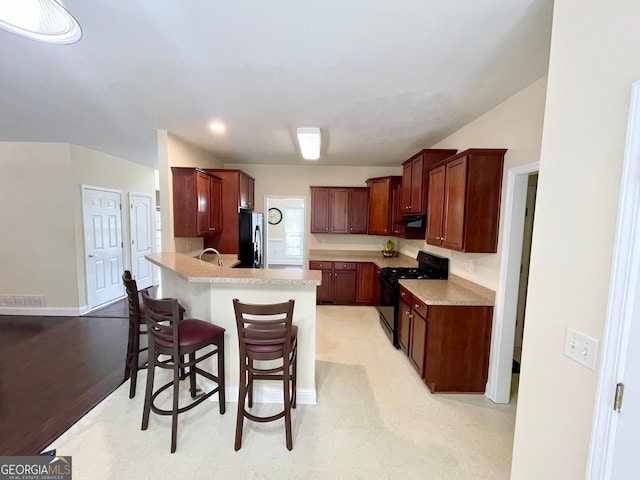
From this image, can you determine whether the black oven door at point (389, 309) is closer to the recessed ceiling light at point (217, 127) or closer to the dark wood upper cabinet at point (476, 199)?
the dark wood upper cabinet at point (476, 199)

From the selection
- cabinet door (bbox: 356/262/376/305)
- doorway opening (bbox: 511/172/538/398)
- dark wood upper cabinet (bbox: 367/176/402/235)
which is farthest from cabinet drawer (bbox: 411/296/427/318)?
dark wood upper cabinet (bbox: 367/176/402/235)

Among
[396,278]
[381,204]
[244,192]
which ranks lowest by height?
[396,278]

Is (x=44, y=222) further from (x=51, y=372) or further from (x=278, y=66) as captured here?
(x=278, y=66)

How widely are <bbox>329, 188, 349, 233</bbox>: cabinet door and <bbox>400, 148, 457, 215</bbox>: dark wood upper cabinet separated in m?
1.47

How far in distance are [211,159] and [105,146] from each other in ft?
5.09

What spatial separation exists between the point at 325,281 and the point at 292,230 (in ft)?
15.9

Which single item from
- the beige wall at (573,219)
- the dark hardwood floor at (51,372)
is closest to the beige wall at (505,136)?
the beige wall at (573,219)

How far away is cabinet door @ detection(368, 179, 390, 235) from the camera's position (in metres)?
4.77

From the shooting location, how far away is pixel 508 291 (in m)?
2.34

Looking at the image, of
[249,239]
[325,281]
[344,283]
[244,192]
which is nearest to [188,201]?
[244,192]

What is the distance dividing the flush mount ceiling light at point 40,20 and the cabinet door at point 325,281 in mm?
3892

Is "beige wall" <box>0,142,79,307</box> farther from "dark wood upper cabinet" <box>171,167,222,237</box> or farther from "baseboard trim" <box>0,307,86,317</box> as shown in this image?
"dark wood upper cabinet" <box>171,167,222,237</box>

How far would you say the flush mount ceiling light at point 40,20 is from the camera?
4.00ft

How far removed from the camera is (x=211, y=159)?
4742 millimetres
